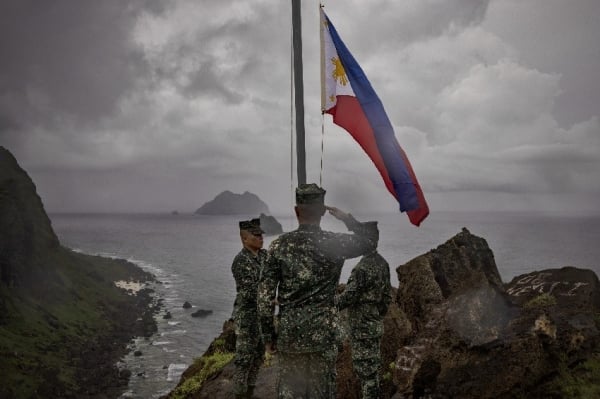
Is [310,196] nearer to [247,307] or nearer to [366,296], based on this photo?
[366,296]

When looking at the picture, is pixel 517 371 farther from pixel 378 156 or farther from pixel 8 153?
pixel 8 153

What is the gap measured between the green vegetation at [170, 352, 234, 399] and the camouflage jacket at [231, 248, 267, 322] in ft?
13.3

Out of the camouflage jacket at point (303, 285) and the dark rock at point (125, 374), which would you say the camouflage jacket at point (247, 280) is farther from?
the dark rock at point (125, 374)

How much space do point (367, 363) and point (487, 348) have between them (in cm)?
210

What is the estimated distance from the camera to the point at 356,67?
28.2 feet

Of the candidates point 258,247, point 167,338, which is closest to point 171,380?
point 167,338

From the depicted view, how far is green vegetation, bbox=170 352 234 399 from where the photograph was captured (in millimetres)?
11289

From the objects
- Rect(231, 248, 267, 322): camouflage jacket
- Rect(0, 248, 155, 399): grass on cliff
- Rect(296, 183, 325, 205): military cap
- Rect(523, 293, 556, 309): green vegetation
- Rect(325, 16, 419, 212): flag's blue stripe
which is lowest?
Rect(0, 248, 155, 399): grass on cliff

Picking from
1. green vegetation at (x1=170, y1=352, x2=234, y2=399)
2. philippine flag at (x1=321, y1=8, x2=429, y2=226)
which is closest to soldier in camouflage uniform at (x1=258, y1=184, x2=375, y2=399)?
philippine flag at (x1=321, y1=8, x2=429, y2=226)

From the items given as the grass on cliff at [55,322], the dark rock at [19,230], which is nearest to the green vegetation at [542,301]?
the grass on cliff at [55,322]

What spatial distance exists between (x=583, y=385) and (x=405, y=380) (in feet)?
9.15

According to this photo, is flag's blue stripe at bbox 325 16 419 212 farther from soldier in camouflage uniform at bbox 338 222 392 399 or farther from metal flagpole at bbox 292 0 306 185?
soldier in camouflage uniform at bbox 338 222 392 399

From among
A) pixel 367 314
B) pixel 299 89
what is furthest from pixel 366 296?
pixel 299 89

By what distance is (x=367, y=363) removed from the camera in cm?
696
